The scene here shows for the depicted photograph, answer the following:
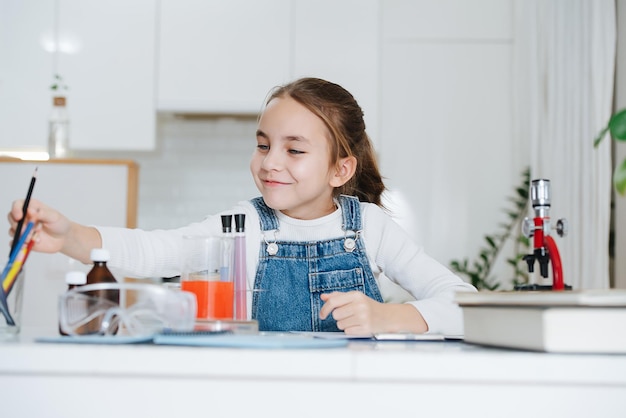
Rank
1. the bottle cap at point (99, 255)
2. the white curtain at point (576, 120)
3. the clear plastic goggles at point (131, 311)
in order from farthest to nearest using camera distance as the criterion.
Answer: the white curtain at point (576, 120)
the bottle cap at point (99, 255)
the clear plastic goggles at point (131, 311)

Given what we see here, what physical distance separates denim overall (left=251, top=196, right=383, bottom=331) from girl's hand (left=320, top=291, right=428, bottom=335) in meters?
0.41

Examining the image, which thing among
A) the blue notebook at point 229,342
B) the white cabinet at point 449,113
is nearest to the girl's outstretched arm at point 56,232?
the blue notebook at point 229,342

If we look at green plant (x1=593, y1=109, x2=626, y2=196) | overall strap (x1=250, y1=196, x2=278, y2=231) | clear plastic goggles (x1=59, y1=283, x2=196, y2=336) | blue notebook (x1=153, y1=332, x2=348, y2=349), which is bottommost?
blue notebook (x1=153, y1=332, x2=348, y2=349)

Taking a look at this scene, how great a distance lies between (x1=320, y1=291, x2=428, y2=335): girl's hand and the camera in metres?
1.02

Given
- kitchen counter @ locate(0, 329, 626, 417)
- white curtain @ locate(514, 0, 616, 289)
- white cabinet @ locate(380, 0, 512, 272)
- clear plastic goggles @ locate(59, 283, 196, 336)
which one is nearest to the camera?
kitchen counter @ locate(0, 329, 626, 417)

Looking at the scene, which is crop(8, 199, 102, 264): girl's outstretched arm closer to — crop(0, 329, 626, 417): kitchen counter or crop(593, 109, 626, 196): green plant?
crop(0, 329, 626, 417): kitchen counter

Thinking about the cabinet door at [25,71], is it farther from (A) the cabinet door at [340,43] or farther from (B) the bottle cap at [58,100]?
(A) the cabinet door at [340,43]

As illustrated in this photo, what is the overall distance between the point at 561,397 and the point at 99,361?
372 mm

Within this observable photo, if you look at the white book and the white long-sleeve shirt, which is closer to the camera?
the white book

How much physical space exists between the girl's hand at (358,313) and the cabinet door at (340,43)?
2417mm

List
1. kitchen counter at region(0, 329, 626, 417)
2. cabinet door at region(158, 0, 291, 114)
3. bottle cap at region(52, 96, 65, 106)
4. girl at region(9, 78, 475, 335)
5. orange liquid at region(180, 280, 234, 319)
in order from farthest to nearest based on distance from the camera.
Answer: cabinet door at region(158, 0, 291, 114) → bottle cap at region(52, 96, 65, 106) → girl at region(9, 78, 475, 335) → orange liquid at region(180, 280, 234, 319) → kitchen counter at region(0, 329, 626, 417)

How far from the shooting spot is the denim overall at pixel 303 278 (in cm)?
158

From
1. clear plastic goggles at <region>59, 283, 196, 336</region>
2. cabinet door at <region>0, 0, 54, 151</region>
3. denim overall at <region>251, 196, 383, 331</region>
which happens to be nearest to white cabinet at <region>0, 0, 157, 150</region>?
cabinet door at <region>0, 0, 54, 151</region>

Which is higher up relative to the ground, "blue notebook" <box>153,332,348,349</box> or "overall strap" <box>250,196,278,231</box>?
"overall strap" <box>250,196,278,231</box>
